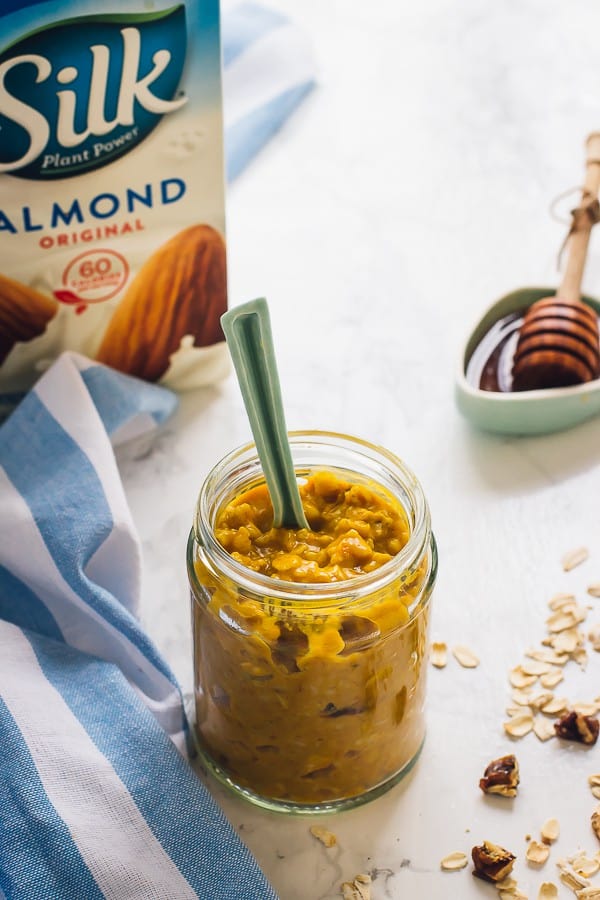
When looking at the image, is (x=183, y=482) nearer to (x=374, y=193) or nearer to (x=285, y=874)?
(x=285, y=874)

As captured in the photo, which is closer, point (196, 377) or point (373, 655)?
point (373, 655)

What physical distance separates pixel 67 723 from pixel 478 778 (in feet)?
0.95

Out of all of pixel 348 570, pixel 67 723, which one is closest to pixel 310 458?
pixel 348 570

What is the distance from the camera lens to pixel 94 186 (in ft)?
3.19

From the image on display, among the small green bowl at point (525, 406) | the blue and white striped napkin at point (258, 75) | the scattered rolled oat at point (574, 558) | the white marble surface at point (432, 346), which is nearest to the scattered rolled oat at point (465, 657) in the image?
the white marble surface at point (432, 346)

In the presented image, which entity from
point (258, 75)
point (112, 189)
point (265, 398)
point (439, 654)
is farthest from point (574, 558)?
point (258, 75)

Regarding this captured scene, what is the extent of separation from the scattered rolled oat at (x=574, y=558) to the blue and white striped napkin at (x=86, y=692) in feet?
1.12

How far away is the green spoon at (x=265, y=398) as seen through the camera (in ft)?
2.27

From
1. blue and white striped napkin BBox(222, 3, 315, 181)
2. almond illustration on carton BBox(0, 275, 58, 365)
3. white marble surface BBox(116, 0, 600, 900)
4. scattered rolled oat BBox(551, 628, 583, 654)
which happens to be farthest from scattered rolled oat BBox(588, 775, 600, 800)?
blue and white striped napkin BBox(222, 3, 315, 181)

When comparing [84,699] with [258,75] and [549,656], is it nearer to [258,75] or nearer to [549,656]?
[549,656]

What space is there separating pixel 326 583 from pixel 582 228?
618mm

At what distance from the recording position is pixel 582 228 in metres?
1.18

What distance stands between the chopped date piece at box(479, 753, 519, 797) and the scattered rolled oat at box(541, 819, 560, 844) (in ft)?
0.09

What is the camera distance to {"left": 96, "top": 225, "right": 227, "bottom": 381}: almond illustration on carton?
3.42 ft
